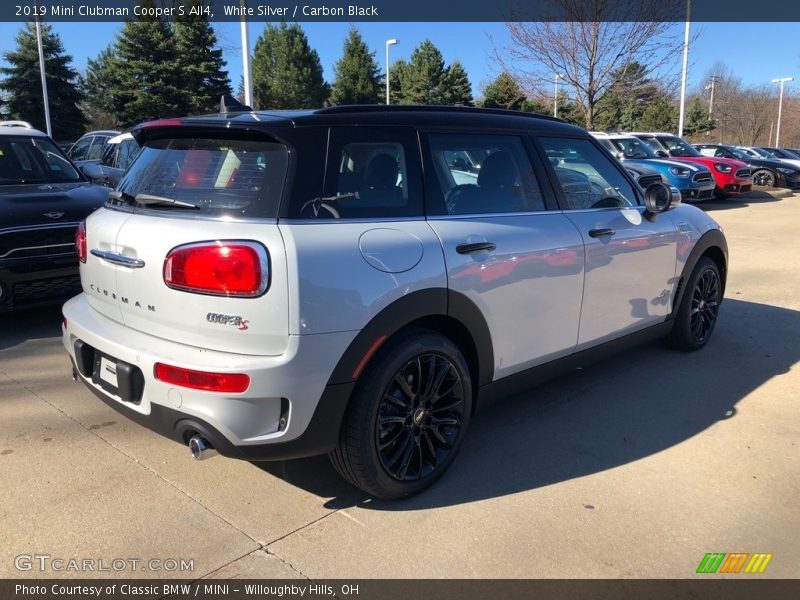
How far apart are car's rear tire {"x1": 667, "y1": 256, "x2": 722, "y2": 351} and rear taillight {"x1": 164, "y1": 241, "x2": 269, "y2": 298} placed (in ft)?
11.3

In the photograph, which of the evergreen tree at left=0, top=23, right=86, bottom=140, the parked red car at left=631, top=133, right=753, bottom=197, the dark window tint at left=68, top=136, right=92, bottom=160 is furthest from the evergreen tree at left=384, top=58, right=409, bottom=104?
the dark window tint at left=68, top=136, right=92, bottom=160

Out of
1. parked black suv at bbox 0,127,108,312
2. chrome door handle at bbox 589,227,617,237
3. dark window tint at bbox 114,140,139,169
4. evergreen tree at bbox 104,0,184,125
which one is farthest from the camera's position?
evergreen tree at bbox 104,0,184,125

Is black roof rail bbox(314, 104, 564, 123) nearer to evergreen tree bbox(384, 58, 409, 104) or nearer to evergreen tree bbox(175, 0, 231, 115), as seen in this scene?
evergreen tree bbox(175, 0, 231, 115)

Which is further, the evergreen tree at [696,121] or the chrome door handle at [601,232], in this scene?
the evergreen tree at [696,121]

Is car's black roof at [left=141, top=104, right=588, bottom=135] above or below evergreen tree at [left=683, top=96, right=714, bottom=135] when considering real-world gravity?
below

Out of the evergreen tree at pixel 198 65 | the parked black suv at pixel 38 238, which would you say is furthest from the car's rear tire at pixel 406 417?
the evergreen tree at pixel 198 65

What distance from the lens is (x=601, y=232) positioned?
148 inches

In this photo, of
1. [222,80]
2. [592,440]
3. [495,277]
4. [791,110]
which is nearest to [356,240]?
[495,277]

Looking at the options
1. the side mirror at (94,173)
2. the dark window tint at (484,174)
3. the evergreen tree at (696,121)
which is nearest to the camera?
the dark window tint at (484,174)

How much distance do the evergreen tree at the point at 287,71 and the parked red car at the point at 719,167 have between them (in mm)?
29330

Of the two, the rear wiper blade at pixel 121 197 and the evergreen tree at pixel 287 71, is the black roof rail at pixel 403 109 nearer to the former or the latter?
the rear wiper blade at pixel 121 197

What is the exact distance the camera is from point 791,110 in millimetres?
66125

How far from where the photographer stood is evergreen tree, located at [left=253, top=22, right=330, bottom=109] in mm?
44062

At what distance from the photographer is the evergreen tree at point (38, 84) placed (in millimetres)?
37844
